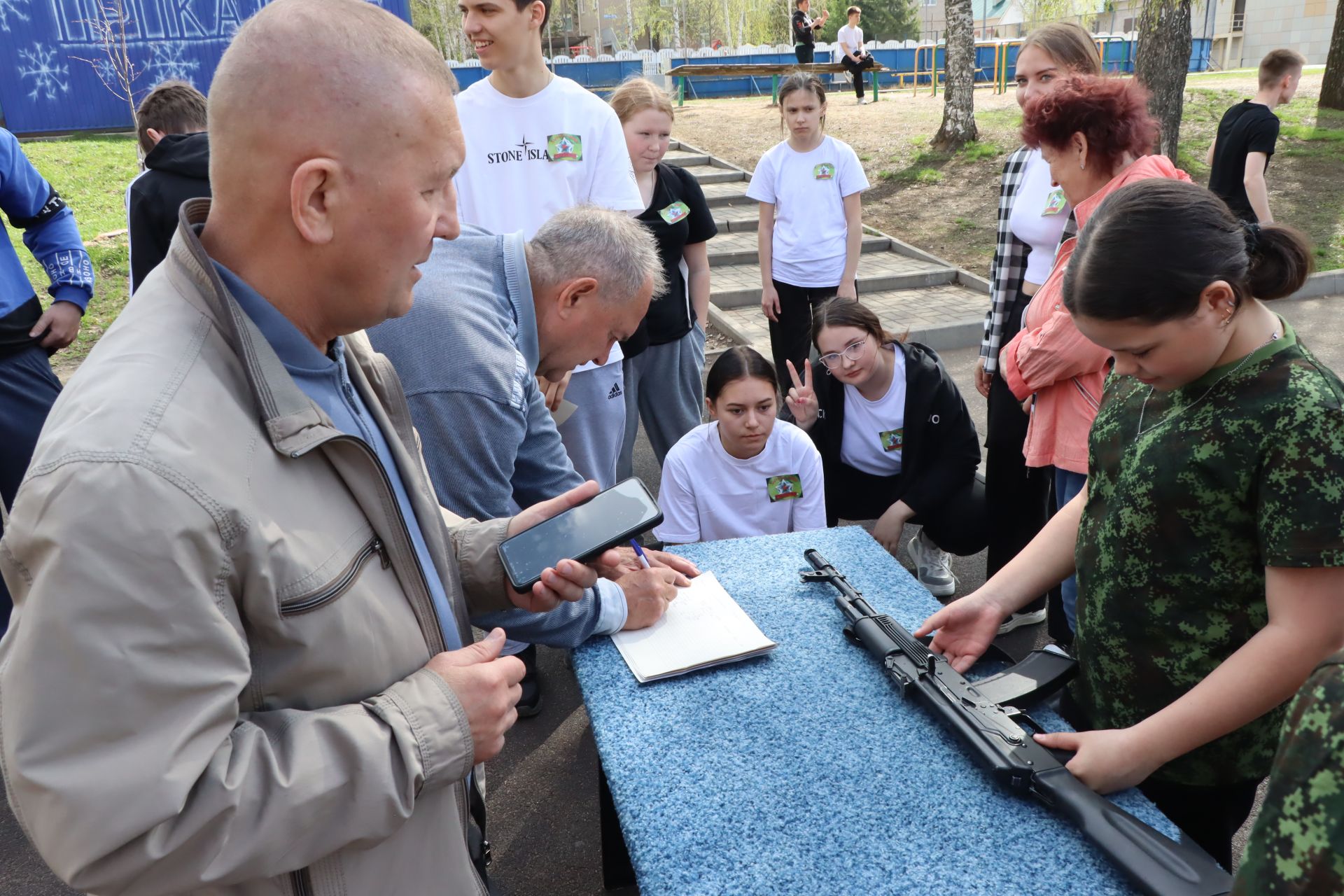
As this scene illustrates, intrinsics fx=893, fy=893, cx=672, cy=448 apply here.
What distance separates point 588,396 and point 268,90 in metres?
2.26

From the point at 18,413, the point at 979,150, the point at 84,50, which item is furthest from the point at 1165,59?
the point at 84,50

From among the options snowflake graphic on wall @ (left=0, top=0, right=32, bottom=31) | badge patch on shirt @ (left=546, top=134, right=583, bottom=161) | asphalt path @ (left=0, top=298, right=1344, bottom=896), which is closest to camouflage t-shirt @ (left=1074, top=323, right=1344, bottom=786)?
asphalt path @ (left=0, top=298, right=1344, bottom=896)

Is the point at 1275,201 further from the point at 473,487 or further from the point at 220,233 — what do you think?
the point at 220,233

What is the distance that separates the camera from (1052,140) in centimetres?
269

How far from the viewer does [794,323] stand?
5.31 m

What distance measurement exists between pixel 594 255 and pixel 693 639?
907mm

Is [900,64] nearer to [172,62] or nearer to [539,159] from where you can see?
[172,62]

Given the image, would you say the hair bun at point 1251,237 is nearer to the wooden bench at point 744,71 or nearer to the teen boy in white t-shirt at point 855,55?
the teen boy in white t-shirt at point 855,55

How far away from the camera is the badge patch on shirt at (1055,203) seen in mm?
3223

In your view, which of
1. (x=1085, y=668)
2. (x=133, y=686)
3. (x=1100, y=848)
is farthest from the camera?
(x=1085, y=668)

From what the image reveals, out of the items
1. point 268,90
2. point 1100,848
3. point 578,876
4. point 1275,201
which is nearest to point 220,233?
point 268,90

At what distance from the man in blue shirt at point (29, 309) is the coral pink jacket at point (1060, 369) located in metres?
3.21

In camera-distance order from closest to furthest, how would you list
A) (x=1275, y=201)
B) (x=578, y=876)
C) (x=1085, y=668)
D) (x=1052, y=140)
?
(x=1085, y=668) < (x=578, y=876) < (x=1052, y=140) < (x=1275, y=201)

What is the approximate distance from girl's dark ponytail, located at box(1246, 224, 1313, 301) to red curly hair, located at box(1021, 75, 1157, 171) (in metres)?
1.30
